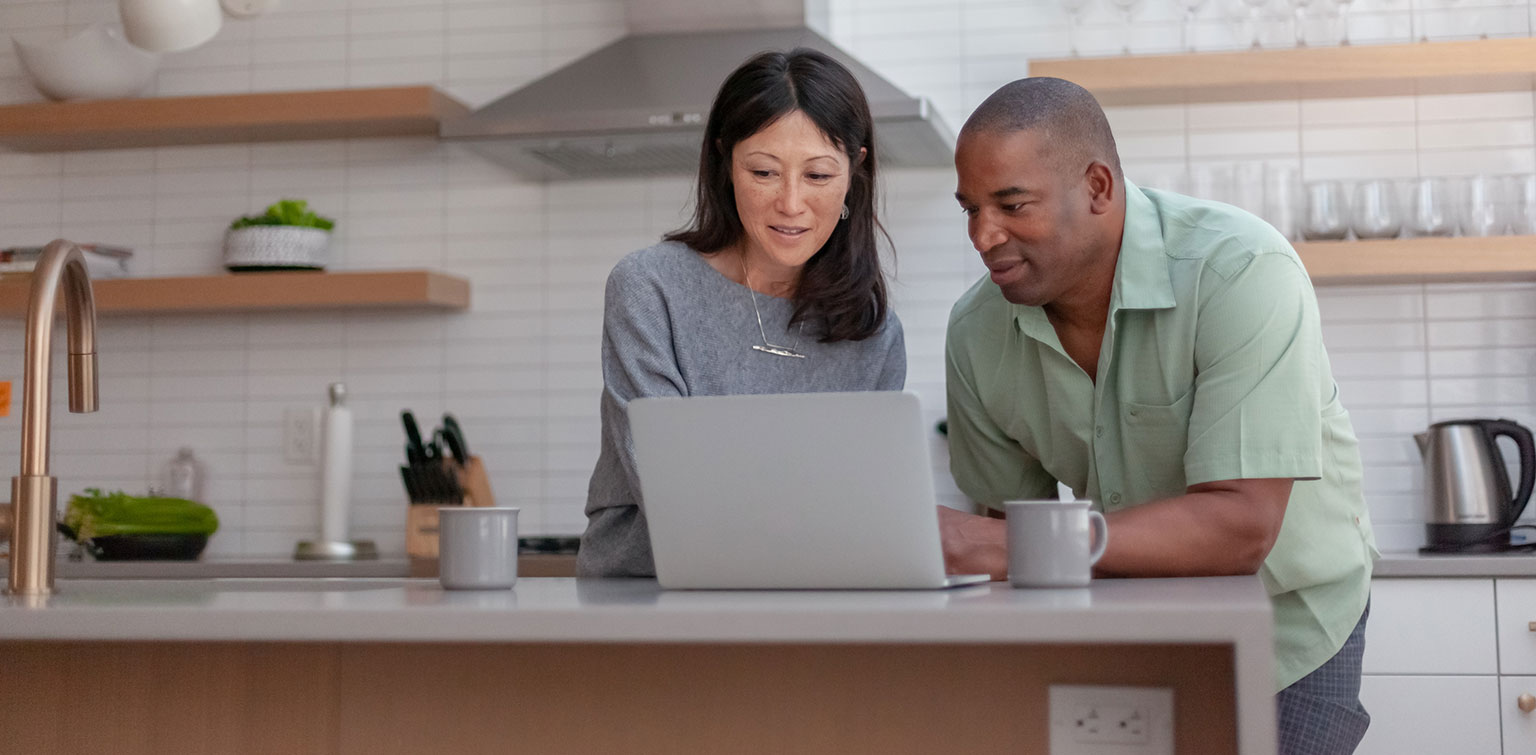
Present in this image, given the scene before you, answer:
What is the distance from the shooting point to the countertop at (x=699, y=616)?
0.98 meters

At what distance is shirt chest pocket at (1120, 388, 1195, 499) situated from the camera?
1.68 m

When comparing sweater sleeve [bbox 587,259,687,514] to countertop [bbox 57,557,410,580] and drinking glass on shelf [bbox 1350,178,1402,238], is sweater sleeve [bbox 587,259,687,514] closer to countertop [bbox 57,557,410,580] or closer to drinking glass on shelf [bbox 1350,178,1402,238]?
countertop [bbox 57,557,410,580]

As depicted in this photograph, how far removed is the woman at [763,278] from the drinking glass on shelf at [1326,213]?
60.9 inches

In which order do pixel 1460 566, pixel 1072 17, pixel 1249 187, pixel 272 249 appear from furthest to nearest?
pixel 272 249
pixel 1072 17
pixel 1249 187
pixel 1460 566

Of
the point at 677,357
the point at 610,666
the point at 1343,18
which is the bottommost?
the point at 610,666

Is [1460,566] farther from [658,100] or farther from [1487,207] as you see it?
[658,100]

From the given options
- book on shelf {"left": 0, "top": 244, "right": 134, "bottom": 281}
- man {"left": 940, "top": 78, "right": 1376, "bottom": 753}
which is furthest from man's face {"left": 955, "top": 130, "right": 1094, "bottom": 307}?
book on shelf {"left": 0, "top": 244, "right": 134, "bottom": 281}

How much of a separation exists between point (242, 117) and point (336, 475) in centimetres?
91

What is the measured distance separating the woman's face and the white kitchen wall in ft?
5.28

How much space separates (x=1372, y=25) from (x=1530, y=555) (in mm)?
1298

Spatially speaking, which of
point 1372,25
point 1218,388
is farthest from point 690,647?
point 1372,25

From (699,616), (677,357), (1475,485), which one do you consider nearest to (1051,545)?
(699,616)

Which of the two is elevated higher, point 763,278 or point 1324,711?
point 763,278

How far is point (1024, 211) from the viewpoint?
1684 mm
